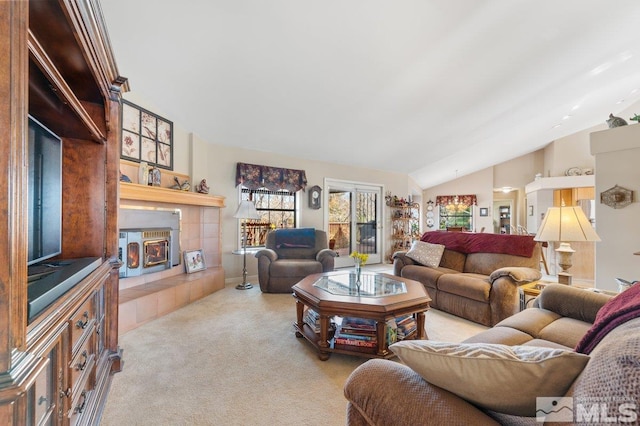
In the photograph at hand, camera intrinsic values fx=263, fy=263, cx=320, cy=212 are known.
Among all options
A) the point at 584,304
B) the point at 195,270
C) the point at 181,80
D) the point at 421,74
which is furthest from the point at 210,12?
the point at 584,304

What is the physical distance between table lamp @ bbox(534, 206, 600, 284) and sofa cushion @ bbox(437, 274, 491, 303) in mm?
594

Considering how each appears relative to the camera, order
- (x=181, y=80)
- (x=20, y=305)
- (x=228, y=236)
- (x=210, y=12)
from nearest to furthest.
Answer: (x=20, y=305), (x=210, y=12), (x=181, y=80), (x=228, y=236)

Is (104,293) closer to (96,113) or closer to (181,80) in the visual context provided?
(96,113)

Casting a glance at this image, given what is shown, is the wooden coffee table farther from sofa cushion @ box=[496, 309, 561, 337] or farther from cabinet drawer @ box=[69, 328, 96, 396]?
cabinet drawer @ box=[69, 328, 96, 396]

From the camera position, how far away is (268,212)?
482 cm

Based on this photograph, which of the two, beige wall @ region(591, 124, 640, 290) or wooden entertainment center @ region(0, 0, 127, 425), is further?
beige wall @ region(591, 124, 640, 290)

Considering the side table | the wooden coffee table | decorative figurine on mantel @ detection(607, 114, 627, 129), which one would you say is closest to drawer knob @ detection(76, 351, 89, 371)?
the wooden coffee table

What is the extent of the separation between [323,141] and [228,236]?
225cm

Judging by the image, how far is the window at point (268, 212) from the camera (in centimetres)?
463

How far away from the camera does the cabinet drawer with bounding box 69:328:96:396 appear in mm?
1103

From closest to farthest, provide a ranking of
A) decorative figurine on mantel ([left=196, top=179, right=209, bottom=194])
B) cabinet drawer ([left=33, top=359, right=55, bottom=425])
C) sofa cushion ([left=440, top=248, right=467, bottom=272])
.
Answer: cabinet drawer ([left=33, top=359, right=55, bottom=425]) → sofa cushion ([left=440, top=248, right=467, bottom=272]) → decorative figurine on mantel ([left=196, top=179, right=209, bottom=194])

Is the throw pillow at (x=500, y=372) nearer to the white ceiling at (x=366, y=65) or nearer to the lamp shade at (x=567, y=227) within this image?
the lamp shade at (x=567, y=227)

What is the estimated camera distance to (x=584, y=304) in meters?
1.62

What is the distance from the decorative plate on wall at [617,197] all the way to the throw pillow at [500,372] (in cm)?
382
